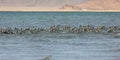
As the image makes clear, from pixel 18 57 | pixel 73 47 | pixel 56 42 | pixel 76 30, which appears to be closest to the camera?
pixel 18 57

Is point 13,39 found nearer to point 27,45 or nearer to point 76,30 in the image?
point 27,45

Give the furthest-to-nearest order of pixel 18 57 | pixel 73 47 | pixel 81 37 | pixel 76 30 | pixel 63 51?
1. pixel 76 30
2. pixel 81 37
3. pixel 73 47
4. pixel 63 51
5. pixel 18 57

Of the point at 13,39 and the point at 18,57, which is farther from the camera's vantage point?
the point at 13,39

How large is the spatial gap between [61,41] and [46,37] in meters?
3.31

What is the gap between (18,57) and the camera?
92.9 feet

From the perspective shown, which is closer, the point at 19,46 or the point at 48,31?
the point at 19,46

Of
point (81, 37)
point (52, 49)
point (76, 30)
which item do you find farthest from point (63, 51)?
point (76, 30)

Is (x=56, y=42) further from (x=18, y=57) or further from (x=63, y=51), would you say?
(x=18, y=57)

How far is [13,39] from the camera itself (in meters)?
→ 38.3

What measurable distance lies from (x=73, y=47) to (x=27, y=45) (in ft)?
9.39

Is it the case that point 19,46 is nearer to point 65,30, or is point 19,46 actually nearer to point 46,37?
point 46,37

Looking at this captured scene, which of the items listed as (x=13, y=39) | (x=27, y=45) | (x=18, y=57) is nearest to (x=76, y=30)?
(x=13, y=39)

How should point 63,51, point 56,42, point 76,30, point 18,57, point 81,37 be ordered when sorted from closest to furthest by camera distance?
point 18,57, point 63,51, point 56,42, point 81,37, point 76,30

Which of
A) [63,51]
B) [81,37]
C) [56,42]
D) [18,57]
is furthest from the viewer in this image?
[81,37]
